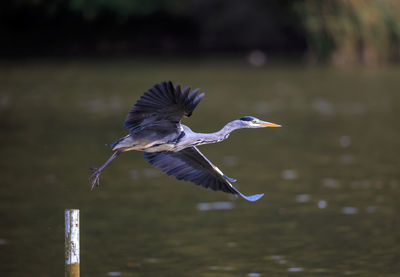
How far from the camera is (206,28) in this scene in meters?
44.7

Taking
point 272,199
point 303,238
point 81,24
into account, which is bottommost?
point 303,238

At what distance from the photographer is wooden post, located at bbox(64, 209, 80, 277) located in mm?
7238

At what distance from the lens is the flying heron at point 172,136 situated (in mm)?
7668

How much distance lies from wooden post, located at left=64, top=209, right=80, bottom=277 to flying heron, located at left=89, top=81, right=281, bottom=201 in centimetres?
82

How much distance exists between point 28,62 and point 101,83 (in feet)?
28.9

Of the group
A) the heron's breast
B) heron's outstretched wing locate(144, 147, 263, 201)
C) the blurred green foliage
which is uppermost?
the blurred green foliage

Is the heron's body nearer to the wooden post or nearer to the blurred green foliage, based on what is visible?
the wooden post

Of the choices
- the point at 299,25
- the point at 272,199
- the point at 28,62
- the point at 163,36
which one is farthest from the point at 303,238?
the point at 163,36

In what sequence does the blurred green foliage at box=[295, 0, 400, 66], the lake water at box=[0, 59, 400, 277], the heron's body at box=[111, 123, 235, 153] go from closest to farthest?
the heron's body at box=[111, 123, 235, 153] < the lake water at box=[0, 59, 400, 277] < the blurred green foliage at box=[295, 0, 400, 66]

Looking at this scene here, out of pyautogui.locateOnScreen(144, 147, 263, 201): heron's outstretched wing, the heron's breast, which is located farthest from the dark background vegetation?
the heron's breast

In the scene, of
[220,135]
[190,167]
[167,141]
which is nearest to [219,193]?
[190,167]

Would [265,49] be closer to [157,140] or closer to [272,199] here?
[272,199]

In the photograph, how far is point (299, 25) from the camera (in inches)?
1686

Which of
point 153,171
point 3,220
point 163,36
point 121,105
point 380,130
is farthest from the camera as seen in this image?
point 163,36
